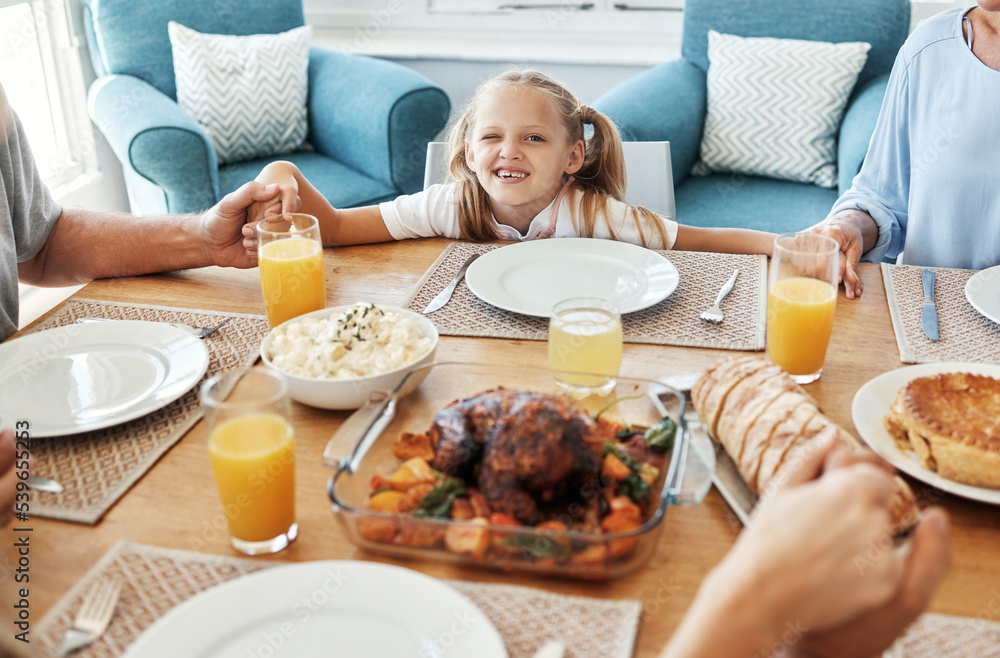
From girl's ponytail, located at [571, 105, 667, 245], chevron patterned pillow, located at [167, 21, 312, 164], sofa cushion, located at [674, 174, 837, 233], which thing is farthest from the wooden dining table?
chevron patterned pillow, located at [167, 21, 312, 164]

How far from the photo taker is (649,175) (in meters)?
1.97

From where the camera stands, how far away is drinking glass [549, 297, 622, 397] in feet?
3.42

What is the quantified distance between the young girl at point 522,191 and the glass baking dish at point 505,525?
0.71 m

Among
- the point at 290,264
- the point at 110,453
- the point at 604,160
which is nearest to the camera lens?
the point at 110,453

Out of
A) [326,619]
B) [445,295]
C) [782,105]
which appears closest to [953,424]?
[326,619]

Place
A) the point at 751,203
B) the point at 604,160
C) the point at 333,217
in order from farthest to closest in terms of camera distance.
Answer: the point at 751,203
the point at 604,160
the point at 333,217

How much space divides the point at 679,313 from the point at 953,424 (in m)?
0.49

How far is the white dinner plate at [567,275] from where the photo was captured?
134 cm

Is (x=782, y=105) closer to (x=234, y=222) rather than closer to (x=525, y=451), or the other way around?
(x=234, y=222)

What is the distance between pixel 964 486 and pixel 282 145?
2.98 metres

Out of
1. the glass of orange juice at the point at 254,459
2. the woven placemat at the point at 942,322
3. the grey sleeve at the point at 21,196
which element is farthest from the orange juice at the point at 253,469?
the grey sleeve at the point at 21,196

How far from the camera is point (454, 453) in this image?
81 cm

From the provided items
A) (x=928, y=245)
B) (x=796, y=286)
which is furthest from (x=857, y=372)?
(x=928, y=245)

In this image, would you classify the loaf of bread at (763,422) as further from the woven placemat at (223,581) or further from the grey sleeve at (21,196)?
the grey sleeve at (21,196)
